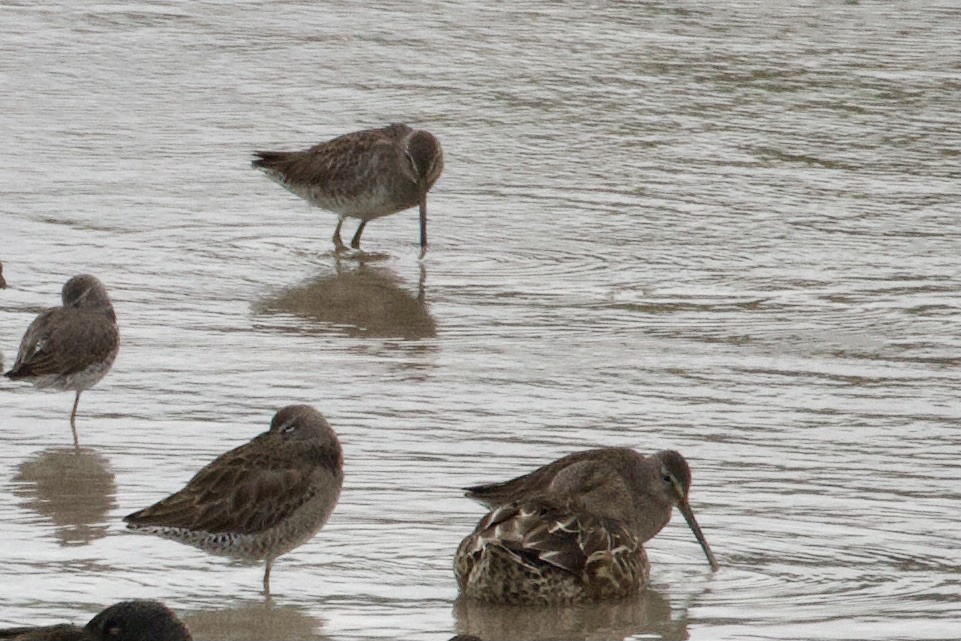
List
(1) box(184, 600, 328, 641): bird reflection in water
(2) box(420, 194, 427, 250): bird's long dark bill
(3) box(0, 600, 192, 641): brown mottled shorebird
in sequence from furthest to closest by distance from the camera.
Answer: (2) box(420, 194, 427, 250): bird's long dark bill
(1) box(184, 600, 328, 641): bird reflection in water
(3) box(0, 600, 192, 641): brown mottled shorebird

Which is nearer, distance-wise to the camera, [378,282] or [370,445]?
[370,445]

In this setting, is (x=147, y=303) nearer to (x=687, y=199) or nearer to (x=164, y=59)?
(x=687, y=199)

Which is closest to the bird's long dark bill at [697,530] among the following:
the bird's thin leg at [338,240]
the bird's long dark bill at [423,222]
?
the bird's long dark bill at [423,222]

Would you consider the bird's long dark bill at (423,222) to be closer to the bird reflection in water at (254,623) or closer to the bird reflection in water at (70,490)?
the bird reflection in water at (70,490)

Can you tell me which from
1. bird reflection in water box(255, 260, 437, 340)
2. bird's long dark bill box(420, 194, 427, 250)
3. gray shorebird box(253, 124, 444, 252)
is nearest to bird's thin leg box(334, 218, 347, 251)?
gray shorebird box(253, 124, 444, 252)

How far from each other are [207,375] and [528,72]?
9101 mm

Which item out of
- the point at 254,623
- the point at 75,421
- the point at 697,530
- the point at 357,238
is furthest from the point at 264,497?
the point at 357,238

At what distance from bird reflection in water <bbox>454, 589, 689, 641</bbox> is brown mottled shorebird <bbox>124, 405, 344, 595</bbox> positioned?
2.63 feet

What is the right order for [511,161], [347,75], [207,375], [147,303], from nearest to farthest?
[207,375] < [147,303] < [511,161] < [347,75]

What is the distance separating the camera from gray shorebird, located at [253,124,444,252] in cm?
1510

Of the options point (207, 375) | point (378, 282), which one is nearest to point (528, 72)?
point (378, 282)

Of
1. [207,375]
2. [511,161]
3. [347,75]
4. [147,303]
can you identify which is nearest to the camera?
[207,375]

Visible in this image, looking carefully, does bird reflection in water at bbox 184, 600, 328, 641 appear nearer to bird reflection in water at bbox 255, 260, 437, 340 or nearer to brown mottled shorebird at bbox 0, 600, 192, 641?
brown mottled shorebird at bbox 0, 600, 192, 641

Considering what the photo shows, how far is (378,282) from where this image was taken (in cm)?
1388
